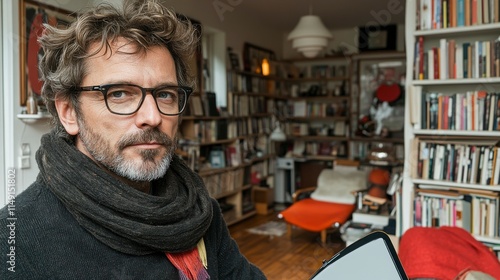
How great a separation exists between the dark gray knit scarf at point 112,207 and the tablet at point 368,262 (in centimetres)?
37

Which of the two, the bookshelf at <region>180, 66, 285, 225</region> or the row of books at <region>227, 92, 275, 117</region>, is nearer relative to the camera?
the bookshelf at <region>180, 66, 285, 225</region>

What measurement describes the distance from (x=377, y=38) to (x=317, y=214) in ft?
11.1

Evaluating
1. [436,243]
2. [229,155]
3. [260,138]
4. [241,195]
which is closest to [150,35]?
[436,243]

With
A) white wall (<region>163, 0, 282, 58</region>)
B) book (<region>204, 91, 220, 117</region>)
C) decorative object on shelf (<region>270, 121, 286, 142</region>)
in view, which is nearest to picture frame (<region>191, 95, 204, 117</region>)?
book (<region>204, 91, 220, 117</region>)

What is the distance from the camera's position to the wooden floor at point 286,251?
3971 millimetres

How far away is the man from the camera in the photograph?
85 centimetres

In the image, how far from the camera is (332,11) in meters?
5.88

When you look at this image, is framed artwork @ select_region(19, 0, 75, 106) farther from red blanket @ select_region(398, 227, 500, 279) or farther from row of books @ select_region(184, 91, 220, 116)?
red blanket @ select_region(398, 227, 500, 279)

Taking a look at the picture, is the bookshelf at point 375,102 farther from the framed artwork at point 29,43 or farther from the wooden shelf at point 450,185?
the framed artwork at point 29,43

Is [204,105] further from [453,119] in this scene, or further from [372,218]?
[453,119]

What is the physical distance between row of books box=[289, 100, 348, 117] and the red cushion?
2135 mm

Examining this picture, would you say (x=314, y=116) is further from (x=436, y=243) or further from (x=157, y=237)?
(x=157, y=237)

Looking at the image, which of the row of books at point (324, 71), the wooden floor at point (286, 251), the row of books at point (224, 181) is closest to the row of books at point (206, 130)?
the row of books at point (224, 181)

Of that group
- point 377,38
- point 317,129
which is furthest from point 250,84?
point 377,38
